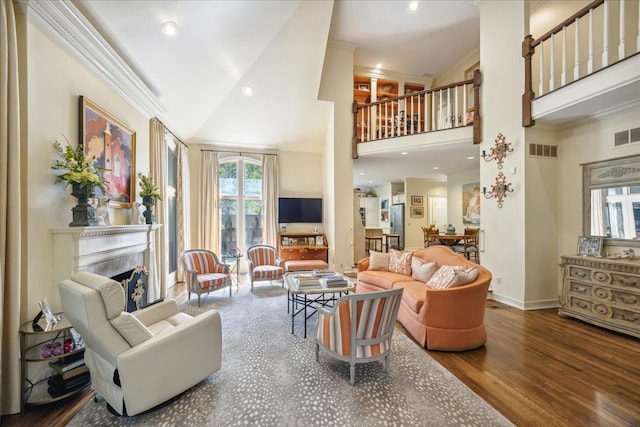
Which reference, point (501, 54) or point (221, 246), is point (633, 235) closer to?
point (501, 54)

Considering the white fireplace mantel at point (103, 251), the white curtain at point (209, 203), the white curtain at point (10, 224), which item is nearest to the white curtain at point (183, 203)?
the white curtain at point (209, 203)

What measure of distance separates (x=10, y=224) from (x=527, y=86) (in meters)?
5.84

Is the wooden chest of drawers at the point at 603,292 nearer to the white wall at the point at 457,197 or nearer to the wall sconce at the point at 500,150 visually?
the wall sconce at the point at 500,150

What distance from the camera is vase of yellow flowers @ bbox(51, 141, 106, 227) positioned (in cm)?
223

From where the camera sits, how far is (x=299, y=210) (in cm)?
635

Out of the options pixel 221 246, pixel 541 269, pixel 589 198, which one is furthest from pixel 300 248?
pixel 589 198

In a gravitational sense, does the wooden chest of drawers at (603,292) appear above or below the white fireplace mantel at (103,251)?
below

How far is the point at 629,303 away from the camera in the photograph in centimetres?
294

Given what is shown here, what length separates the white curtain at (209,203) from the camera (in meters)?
5.96

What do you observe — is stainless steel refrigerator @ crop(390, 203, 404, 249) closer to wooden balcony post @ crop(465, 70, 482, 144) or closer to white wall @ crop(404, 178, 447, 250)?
white wall @ crop(404, 178, 447, 250)

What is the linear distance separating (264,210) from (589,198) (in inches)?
229

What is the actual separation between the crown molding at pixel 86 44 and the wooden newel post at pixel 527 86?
17.3 feet

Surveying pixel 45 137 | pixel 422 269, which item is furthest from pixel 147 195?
pixel 422 269

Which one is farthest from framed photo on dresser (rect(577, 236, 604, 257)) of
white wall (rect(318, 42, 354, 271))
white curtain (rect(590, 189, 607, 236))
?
white wall (rect(318, 42, 354, 271))
